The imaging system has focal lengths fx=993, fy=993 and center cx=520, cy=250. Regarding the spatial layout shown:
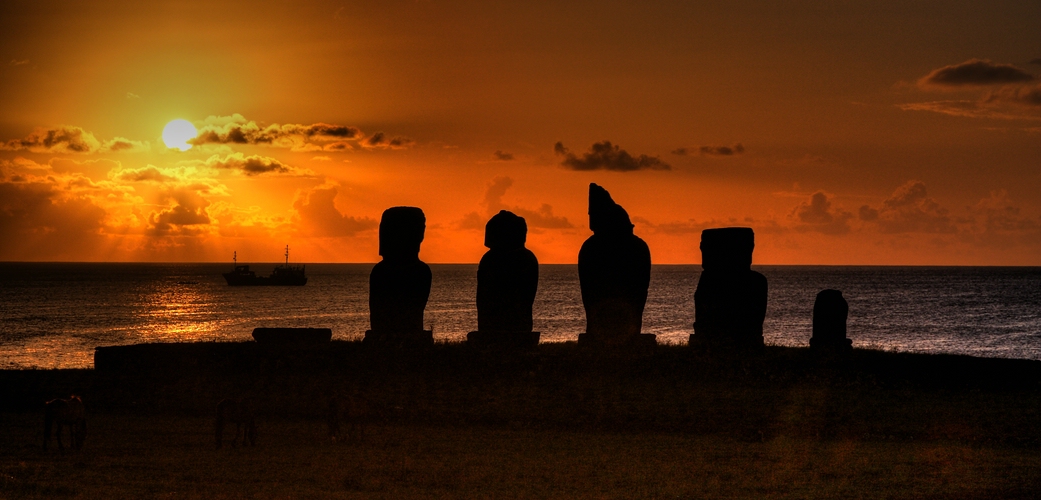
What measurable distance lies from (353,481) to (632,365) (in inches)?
→ 401

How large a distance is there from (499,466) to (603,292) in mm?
9781

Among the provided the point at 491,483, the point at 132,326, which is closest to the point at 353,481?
the point at 491,483

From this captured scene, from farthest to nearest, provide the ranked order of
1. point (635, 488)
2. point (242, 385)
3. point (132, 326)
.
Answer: point (132, 326) < point (242, 385) < point (635, 488)

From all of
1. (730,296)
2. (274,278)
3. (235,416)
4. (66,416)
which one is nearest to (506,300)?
(730,296)

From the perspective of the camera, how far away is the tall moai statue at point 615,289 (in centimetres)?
2356

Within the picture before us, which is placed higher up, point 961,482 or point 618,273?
point 618,273

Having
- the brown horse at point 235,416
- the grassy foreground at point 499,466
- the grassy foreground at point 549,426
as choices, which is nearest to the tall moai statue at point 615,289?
the grassy foreground at point 549,426

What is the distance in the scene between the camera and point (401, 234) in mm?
25219

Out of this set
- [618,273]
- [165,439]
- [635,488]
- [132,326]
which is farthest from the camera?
[132,326]

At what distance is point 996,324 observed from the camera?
246ft

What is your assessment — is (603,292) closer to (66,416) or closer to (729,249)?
(729,249)

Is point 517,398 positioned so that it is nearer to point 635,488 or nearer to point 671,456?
point 671,456

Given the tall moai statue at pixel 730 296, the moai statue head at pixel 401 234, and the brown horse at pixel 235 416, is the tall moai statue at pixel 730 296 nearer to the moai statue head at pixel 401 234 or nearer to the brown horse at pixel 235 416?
the moai statue head at pixel 401 234

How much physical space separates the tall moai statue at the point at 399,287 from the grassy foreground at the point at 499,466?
6.66 metres
